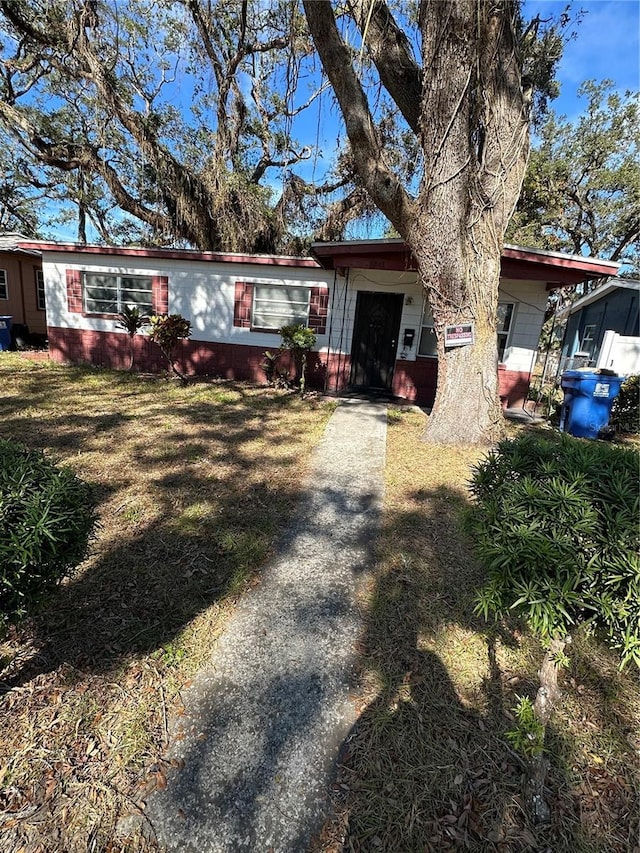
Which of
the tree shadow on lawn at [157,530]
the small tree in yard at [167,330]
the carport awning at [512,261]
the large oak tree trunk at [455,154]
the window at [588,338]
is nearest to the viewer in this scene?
the tree shadow on lawn at [157,530]

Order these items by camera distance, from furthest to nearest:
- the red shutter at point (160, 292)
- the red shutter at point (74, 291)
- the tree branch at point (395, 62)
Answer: the red shutter at point (74, 291) < the red shutter at point (160, 292) < the tree branch at point (395, 62)

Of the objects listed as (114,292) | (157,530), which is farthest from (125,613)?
(114,292)

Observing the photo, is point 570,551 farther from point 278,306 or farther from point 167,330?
point 278,306

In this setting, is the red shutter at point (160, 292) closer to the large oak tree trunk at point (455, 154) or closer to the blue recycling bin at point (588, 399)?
the large oak tree trunk at point (455, 154)

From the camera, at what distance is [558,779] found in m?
1.56

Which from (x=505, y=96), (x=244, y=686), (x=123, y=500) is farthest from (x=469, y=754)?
(x=505, y=96)

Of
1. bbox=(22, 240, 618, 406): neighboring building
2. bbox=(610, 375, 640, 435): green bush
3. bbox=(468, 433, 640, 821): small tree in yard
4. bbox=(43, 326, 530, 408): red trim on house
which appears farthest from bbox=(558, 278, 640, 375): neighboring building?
bbox=(468, 433, 640, 821): small tree in yard

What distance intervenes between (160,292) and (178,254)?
104cm

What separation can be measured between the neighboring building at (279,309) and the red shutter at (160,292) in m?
0.02

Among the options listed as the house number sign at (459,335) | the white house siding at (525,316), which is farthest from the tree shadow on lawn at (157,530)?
the white house siding at (525,316)

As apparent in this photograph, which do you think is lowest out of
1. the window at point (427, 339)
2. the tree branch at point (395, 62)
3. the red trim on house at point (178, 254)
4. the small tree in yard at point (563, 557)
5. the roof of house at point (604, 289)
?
the small tree in yard at point (563, 557)

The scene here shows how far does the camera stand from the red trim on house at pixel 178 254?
8.70 m

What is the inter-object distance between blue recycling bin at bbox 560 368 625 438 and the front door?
361 cm

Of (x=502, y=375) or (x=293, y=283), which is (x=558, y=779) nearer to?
(x=502, y=375)
